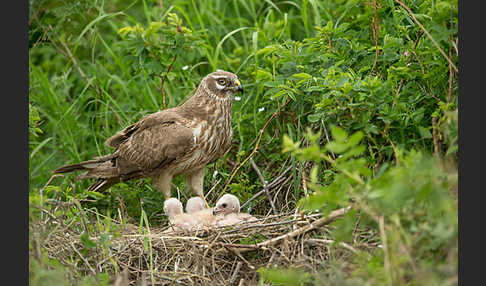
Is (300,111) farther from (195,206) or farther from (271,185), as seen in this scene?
(195,206)

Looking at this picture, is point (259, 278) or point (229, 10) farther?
point (229, 10)

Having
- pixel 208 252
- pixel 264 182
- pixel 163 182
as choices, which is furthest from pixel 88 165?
pixel 208 252

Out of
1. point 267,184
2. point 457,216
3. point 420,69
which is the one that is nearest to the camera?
point 457,216

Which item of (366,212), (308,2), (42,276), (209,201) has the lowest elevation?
(209,201)

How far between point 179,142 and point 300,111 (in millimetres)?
1044

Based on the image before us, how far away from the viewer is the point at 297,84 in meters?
4.85

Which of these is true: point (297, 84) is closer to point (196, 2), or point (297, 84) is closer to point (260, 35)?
point (260, 35)

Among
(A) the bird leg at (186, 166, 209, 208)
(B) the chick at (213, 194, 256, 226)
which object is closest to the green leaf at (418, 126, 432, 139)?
(B) the chick at (213, 194, 256, 226)

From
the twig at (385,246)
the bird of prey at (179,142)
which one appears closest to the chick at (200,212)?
the bird of prey at (179,142)

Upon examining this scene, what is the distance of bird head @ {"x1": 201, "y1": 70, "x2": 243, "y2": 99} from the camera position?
524cm

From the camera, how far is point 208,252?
14.2 feet

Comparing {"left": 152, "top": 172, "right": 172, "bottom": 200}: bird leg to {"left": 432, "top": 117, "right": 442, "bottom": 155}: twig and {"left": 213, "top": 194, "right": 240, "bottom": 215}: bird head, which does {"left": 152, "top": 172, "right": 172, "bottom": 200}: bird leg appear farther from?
{"left": 432, "top": 117, "right": 442, "bottom": 155}: twig

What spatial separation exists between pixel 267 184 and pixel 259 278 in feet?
4.38

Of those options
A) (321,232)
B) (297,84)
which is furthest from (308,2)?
(321,232)
